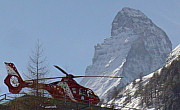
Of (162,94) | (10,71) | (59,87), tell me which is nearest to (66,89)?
(59,87)

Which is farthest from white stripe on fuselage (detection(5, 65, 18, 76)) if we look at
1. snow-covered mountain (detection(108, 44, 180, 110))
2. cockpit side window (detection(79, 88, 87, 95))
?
snow-covered mountain (detection(108, 44, 180, 110))

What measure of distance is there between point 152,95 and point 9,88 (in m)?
138

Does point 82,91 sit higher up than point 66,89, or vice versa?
point 66,89

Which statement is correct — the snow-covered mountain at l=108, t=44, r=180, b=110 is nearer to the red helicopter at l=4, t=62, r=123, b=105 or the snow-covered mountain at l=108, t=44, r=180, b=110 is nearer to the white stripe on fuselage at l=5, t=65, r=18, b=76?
the red helicopter at l=4, t=62, r=123, b=105

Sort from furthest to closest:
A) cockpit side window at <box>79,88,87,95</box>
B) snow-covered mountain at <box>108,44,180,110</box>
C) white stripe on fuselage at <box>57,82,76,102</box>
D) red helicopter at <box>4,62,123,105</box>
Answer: snow-covered mountain at <box>108,44,180,110</box> → cockpit side window at <box>79,88,87,95</box> → white stripe on fuselage at <box>57,82,76,102</box> → red helicopter at <box>4,62,123,105</box>

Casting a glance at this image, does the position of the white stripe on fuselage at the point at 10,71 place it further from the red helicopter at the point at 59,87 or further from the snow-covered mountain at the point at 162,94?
the snow-covered mountain at the point at 162,94

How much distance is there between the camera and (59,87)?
37.1 m

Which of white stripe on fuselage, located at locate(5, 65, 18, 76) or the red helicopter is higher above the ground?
white stripe on fuselage, located at locate(5, 65, 18, 76)

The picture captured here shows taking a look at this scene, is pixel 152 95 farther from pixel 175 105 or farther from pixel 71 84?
pixel 71 84

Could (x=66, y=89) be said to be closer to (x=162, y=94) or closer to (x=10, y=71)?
(x=10, y=71)

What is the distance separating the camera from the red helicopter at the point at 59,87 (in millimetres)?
33844

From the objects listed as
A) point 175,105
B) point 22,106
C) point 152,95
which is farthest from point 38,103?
point 152,95

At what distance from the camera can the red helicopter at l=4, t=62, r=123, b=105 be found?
33.8 metres

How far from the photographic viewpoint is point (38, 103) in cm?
2897
